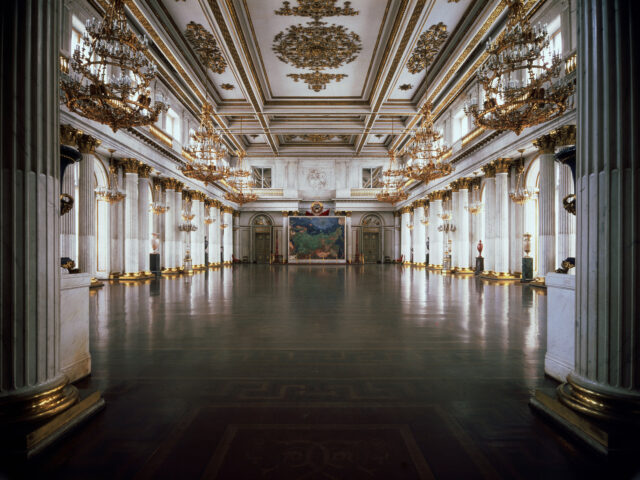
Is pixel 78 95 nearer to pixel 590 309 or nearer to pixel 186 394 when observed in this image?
pixel 186 394

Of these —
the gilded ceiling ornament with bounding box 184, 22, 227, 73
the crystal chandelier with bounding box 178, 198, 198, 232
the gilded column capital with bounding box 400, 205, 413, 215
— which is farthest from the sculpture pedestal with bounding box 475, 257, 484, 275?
the crystal chandelier with bounding box 178, 198, 198, 232

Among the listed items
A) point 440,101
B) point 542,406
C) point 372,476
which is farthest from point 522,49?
point 440,101

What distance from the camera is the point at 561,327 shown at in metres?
2.56

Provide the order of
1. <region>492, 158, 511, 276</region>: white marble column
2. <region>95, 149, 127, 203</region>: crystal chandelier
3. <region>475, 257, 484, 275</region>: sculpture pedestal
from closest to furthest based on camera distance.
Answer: <region>95, 149, 127, 203</region>: crystal chandelier, <region>492, 158, 511, 276</region>: white marble column, <region>475, 257, 484, 275</region>: sculpture pedestal

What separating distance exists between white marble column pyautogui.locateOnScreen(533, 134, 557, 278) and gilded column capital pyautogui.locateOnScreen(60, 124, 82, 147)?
1163 cm

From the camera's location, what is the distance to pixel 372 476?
4.99 feet

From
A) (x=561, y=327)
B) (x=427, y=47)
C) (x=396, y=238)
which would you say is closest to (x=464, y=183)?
(x=427, y=47)

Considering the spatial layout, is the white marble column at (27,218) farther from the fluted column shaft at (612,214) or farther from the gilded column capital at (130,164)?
the gilded column capital at (130,164)

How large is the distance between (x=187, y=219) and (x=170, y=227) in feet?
3.94

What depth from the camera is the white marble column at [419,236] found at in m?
21.4

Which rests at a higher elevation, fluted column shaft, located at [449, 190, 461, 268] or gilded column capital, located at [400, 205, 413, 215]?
gilded column capital, located at [400, 205, 413, 215]

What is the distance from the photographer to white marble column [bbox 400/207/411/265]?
81.1ft

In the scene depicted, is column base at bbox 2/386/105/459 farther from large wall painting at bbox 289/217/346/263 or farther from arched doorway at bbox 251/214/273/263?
arched doorway at bbox 251/214/273/263

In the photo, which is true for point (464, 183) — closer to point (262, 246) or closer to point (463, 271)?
point (463, 271)
